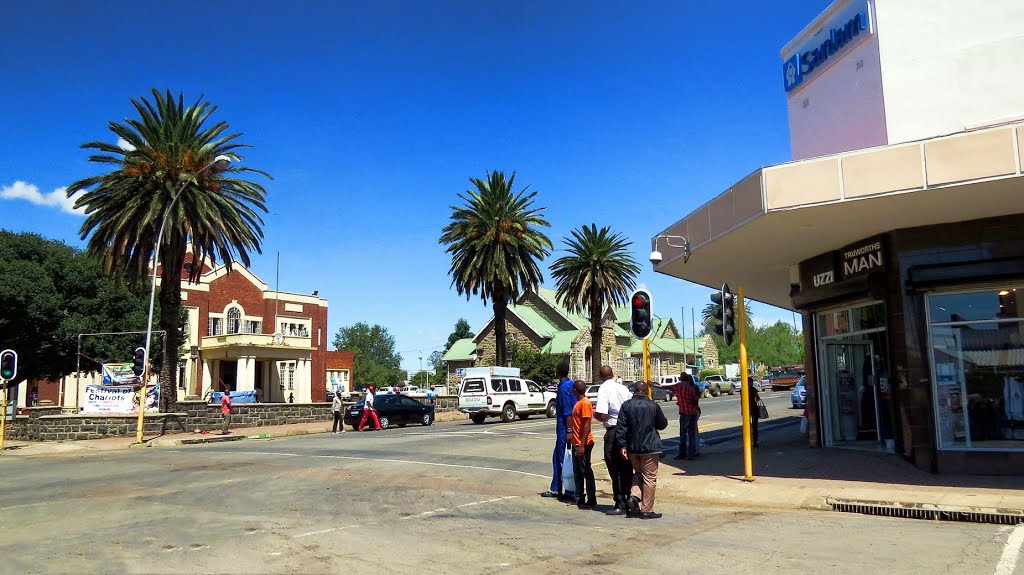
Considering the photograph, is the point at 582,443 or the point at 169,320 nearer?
the point at 582,443

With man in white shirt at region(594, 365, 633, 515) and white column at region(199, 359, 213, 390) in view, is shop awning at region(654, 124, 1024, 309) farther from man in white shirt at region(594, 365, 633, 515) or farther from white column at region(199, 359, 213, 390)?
white column at region(199, 359, 213, 390)

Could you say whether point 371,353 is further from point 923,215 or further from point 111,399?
point 923,215

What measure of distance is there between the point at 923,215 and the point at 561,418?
21.4 feet

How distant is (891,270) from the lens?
41.4ft

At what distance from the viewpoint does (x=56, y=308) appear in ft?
128

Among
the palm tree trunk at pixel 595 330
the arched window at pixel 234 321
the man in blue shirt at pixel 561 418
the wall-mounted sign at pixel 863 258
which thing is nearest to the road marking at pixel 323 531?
the man in blue shirt at pixel 561 418

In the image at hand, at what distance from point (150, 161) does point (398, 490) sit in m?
22.1

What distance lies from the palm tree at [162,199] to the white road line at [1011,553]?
27.0 metres

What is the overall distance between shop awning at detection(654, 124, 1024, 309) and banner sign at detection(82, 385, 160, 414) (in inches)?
878

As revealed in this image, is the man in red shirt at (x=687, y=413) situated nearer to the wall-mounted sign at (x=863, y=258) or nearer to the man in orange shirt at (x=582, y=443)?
the wall-mounted sign at (x=863, y=258)

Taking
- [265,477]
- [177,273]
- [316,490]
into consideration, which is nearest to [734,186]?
[316,490]

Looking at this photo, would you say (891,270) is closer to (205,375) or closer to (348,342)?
(205,375)

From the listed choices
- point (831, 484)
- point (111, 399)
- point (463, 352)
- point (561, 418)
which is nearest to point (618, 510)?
point (561, 418)

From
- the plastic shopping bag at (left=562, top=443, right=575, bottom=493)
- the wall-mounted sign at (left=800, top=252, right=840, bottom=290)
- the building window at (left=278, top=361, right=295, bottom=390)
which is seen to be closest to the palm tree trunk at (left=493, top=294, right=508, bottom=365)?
the building window at (left=278, top=361, right=295, bottom=390)
